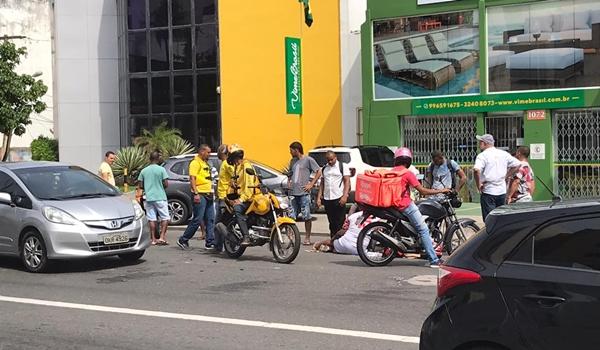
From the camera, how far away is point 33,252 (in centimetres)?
1072

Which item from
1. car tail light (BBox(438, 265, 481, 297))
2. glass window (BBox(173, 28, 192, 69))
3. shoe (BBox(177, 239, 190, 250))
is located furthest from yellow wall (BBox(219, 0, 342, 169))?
car tail light (BBox(438, 265, 481, 297))

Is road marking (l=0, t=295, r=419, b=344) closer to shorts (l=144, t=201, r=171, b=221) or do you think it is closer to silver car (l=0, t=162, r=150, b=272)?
silver car (l=0, t=162, r=150, b=272)

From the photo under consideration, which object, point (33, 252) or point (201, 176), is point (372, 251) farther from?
point (33, 252)

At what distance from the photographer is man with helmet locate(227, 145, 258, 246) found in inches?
449

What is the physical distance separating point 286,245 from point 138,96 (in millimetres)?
21179

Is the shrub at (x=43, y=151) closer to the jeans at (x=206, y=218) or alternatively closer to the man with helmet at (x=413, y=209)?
the jeans at (x=206, y=218)

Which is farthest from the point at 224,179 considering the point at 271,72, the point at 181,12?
the point at 181,12

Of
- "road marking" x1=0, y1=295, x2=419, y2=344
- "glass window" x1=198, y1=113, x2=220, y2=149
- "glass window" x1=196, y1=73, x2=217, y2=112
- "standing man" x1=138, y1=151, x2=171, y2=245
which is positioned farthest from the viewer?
"glass window" x1=196, y1=73, x2=217, y2=112

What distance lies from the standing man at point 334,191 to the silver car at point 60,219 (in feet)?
10.4

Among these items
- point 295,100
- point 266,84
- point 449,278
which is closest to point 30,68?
point 266,84

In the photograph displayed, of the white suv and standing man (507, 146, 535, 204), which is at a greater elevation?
the white suv

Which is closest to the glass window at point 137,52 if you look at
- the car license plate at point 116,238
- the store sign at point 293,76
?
the store sign at point 293,76

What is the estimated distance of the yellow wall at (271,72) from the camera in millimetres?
25469

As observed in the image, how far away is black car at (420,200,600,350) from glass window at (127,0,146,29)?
91.2 ft
